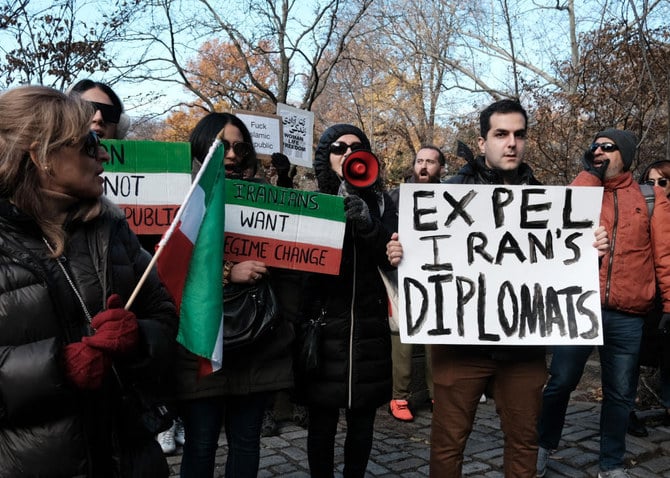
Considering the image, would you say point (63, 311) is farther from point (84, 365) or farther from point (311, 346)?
point (311, 346)

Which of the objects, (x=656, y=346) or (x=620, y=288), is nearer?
(x=620, y=288)

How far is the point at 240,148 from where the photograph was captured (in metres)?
2.82

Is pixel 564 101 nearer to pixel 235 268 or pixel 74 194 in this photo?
pixel 235 268

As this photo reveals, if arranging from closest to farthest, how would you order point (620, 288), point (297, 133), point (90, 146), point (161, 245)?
point (90, 146) → point (161, 245) → point (620, 288) → point (297, 133)

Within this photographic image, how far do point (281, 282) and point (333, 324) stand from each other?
337mm

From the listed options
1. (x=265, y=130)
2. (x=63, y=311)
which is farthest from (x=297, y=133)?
(x=63, y=311)

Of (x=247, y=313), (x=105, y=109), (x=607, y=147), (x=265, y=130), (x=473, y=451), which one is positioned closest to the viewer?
(x=247, y=313)

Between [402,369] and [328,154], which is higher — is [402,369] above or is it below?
below

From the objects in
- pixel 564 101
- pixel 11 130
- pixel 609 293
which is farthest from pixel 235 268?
pixel 564 101

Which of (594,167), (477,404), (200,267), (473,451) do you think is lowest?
(473,451)

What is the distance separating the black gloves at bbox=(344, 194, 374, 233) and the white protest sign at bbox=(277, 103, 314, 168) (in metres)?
4.53

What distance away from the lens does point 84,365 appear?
1555 mm

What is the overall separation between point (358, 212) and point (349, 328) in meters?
0.59

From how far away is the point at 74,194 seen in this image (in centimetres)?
174
